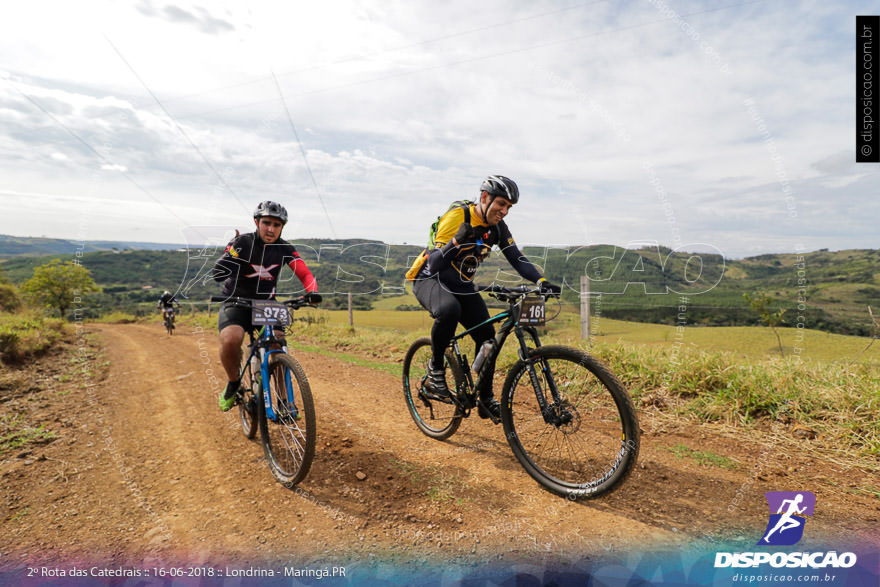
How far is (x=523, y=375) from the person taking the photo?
11.4 feet

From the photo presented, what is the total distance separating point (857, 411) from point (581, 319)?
5485mm

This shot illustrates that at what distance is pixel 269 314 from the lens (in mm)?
3852

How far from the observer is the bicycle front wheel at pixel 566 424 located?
2.84m

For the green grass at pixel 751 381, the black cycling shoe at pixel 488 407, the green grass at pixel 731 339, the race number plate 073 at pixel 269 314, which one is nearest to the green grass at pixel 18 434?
the race number plate 073 at pixel 269 314

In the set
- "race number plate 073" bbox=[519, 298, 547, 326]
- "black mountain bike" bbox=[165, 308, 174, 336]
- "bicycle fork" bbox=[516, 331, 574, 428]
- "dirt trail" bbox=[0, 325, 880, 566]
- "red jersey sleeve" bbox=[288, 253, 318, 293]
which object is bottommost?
"black mountain bike" bbox=[165, 308, 174, 336]

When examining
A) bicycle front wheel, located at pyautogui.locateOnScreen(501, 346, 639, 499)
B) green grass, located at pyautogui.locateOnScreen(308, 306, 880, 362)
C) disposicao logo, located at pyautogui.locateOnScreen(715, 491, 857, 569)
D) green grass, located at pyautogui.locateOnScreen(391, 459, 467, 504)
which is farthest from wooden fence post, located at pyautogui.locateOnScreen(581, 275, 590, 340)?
green grass, located at pyautogui.locateOnScreen(391, 459, 467, 504)

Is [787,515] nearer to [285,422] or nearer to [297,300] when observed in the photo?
[285,422]

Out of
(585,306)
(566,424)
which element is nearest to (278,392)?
(566,424)

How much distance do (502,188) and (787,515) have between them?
3.60 meters

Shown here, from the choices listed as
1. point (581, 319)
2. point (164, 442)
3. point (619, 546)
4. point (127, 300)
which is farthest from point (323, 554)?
point (127, 300)

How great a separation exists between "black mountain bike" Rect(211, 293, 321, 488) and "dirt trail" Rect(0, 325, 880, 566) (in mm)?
196

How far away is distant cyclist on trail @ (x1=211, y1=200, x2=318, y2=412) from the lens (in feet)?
13.8

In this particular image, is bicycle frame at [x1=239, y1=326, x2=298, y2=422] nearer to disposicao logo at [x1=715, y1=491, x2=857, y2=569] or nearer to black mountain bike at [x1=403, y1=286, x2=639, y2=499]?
black mountain bike at [x1=403, y1=286, x2=639, y2=499]

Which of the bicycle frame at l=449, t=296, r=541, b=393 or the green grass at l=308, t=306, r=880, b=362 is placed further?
the green grass at l=308, t=306, r=880, b=362
